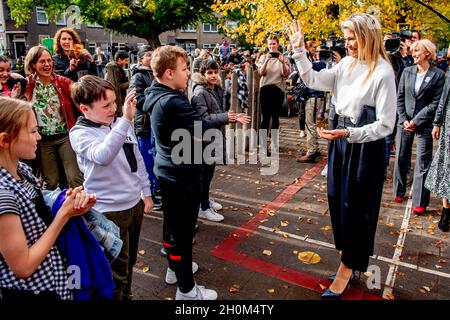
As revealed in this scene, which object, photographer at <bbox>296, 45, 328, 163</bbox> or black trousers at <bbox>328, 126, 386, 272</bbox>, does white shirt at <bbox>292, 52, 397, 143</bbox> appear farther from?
photographer at <bbox>296, 45, 328, 163</bbox>

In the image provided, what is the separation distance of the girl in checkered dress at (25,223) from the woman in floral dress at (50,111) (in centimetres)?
269

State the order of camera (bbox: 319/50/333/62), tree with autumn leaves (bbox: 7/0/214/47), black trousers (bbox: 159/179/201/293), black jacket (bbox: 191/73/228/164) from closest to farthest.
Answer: black trousers (bbox: 159/179/201/293) < black jacket (bbox: 191/73/228/164) < camera (bbox: 319/50/333/62) < tree with autumn leaves (bbox: 7/0/214/47)

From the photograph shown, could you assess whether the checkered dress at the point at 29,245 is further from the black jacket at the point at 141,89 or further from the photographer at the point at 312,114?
the photographer at the point at 312,114

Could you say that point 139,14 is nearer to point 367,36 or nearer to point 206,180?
point 206,180

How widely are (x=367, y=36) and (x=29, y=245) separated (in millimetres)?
2739

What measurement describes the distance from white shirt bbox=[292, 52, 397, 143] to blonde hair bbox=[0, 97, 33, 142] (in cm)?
227

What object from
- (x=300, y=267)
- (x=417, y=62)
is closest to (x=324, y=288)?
(x=300, y=267)

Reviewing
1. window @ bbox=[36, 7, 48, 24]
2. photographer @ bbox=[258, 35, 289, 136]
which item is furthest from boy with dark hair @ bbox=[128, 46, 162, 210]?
window @ bbox=[36, 7, 48, 24]

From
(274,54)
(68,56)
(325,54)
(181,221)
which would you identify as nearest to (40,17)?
(274,54)

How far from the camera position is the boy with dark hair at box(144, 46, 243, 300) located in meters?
2.91

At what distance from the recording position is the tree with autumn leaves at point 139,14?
27.0 m

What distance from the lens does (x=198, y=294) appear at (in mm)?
3234

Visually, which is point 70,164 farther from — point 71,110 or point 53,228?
point 53,228

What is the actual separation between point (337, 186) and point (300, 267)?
1.07 metres
